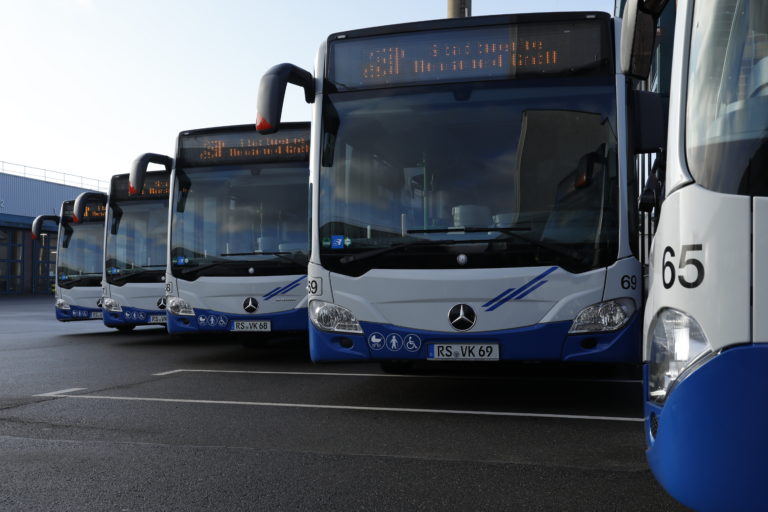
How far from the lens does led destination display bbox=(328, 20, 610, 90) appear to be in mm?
5918

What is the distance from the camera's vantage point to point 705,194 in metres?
2.53

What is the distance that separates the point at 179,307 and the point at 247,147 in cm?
224

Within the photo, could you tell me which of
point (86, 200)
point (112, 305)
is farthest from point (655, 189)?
point (86, 200)

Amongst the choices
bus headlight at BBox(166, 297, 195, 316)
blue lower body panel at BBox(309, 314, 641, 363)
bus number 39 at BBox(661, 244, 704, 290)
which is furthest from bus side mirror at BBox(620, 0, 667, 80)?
bus headlight at BBox(166, 297, 195, 316)

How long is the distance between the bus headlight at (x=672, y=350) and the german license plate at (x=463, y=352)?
285 centimetres

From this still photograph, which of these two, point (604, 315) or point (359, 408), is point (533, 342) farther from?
point (359, 408)

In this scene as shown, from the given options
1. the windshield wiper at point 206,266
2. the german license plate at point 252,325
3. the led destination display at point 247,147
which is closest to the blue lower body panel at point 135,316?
the windshield wiper at point 206,266

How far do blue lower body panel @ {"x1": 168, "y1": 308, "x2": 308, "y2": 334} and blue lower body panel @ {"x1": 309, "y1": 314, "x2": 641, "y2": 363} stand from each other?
3.51 m

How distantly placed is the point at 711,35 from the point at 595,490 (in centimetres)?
222

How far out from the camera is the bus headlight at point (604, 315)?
555 centimetres

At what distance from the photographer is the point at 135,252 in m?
13.3

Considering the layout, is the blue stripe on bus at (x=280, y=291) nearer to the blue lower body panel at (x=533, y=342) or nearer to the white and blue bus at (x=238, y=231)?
the white and blue bus at (x=238, y=231)

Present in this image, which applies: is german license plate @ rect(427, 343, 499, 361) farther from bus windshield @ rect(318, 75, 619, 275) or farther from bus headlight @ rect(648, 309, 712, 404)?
bus headlight @ rect(648, 309, 712, 404)

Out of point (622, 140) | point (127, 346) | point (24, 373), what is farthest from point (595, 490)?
point (127, 346)
